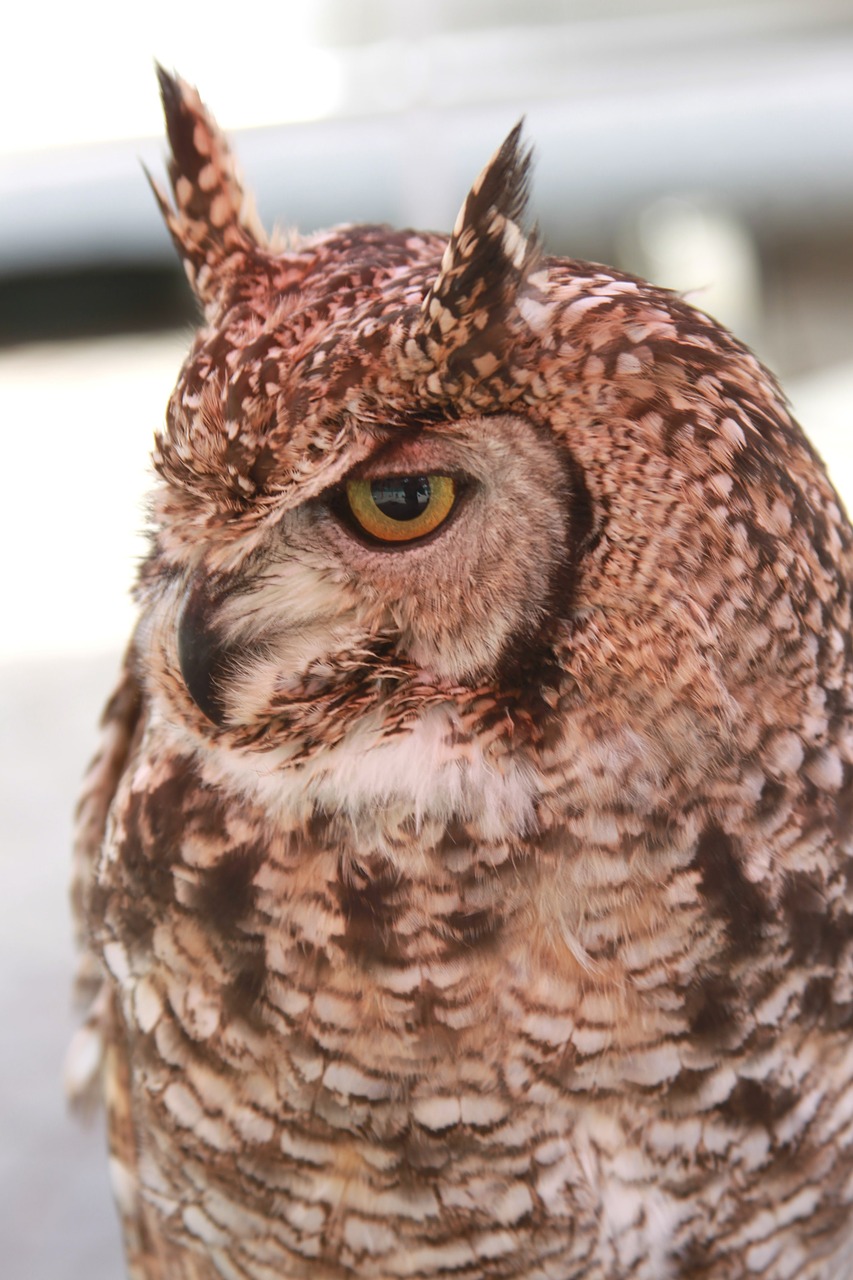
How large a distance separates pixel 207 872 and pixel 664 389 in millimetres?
505

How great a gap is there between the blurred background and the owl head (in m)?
2.32

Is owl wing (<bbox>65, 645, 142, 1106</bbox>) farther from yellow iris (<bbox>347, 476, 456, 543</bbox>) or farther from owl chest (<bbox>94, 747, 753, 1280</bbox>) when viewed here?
yellow iris (<bbox>347, 476, 456, 543</bbox>)

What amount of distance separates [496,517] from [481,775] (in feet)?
0.65

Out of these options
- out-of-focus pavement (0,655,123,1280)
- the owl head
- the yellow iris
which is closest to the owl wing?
out-of-focus pavement (0,655,123,1280)

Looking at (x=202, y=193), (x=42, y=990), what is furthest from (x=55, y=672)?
(x=202, y=193)

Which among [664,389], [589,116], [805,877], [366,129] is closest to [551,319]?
[664,389]

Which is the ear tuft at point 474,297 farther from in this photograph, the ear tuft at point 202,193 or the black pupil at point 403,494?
the ear tuft at point 202,193

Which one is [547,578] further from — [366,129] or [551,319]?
[366,129]

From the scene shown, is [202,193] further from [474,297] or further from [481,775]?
[481,775]

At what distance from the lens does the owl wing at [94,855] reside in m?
1.21

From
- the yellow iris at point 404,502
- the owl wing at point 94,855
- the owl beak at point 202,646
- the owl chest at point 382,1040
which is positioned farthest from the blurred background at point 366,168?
the yellow iris at point 404,502

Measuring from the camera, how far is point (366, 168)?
439 centimetres

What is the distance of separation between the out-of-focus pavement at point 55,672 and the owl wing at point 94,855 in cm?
14

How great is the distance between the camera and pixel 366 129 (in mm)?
4270
